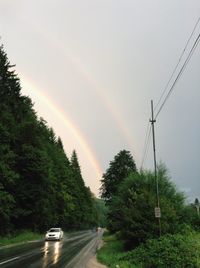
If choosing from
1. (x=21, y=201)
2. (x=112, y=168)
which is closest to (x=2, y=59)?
(x=21, y=201)

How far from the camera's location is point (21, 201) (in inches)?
2504

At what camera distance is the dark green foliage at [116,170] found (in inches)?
3233

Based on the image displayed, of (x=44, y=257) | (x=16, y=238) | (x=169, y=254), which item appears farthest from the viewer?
(x=16, y=238)

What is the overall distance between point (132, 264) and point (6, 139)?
109ft

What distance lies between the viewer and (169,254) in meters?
21.9

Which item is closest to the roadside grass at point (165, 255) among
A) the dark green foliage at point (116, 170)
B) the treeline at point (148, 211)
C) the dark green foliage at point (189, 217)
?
the treeline at point (148, 211)

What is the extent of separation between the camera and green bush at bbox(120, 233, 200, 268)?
2062cm

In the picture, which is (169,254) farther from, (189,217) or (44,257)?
(189,217)

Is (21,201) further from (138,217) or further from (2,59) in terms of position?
(138,217)

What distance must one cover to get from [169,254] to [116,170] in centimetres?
6074

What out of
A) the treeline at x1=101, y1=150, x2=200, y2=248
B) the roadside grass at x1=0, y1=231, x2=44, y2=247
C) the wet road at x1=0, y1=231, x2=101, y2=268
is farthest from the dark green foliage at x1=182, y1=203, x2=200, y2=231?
the roadside grass at x1=0, y1=231, x2=44, y2=247

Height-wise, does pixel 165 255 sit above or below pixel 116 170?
below

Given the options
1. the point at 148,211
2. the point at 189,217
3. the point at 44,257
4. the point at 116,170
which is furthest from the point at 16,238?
the point at 116,170

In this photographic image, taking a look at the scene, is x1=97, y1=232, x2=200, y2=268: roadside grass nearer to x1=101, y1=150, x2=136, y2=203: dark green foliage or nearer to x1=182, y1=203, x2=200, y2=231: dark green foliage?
x1=182, y1=203, x2=200, y2=231: dark green foliage
